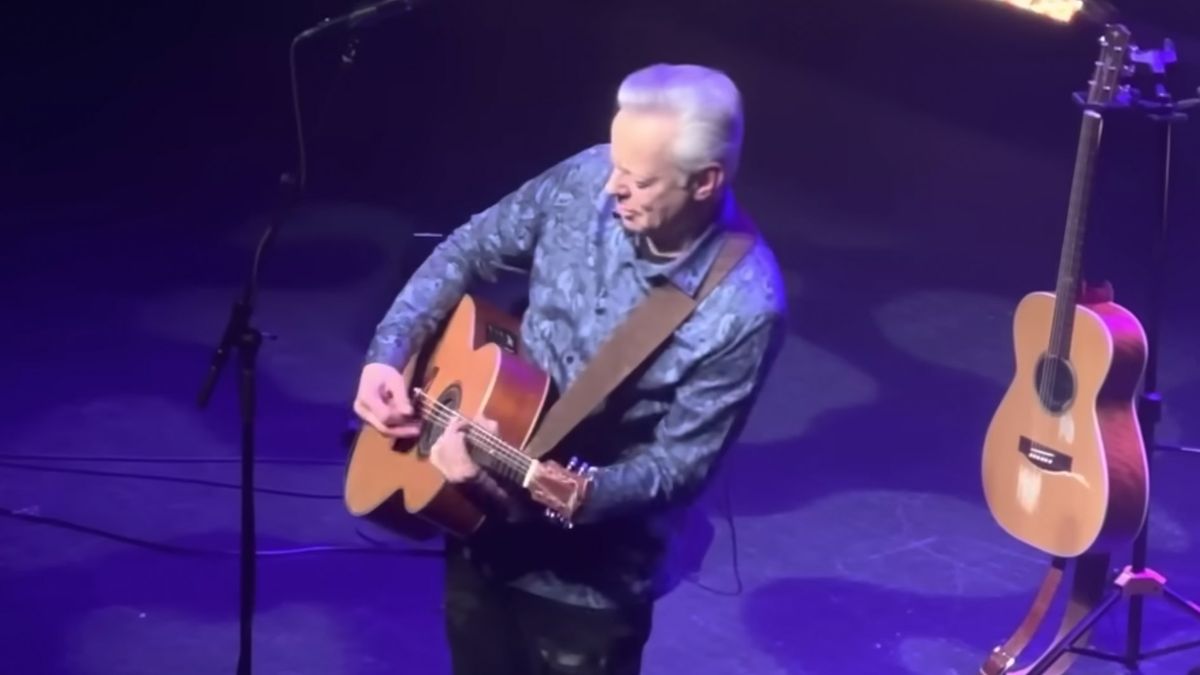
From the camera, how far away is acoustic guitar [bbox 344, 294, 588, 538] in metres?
2.63

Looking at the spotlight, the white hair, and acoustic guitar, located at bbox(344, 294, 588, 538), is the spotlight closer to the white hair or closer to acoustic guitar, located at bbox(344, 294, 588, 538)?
the white hair

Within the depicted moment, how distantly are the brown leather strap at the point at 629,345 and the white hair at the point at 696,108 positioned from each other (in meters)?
0.16

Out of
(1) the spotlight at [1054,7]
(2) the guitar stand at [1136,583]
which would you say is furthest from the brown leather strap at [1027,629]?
(1) the spotlight at [1054,7]

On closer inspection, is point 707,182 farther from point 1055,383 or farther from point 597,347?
point 1055,383

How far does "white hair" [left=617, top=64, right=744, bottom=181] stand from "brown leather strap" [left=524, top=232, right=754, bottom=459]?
0.16m

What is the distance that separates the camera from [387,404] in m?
2.99

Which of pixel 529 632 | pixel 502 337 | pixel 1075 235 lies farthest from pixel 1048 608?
pixel 502 337

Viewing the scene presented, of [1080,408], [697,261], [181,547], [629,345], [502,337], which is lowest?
[181,547]

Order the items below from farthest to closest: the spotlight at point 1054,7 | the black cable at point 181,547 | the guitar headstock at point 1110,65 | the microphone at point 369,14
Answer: the black cable at point 181,547 → the guitar headstock at point 1110,65 → the spotlight at point 1054,7 → the microphone at point 369,14

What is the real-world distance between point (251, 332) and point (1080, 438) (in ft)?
6.54

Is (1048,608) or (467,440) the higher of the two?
(467,440)

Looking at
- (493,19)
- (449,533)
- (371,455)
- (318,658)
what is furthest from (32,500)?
(493,19)

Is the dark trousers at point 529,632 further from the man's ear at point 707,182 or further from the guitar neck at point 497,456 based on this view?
the man's ear at point 707,182

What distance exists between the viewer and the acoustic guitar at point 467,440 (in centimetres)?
263
